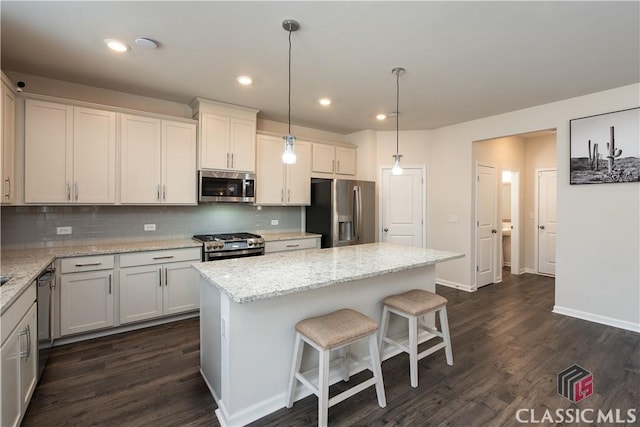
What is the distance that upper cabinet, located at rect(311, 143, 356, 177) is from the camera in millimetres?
4758

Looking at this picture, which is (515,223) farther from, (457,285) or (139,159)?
(139,159)

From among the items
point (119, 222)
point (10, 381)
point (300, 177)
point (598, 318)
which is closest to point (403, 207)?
point (300, 177)

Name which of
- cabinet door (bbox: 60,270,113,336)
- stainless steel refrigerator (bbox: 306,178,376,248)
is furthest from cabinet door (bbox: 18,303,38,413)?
stainless steel refrigerator (bbox: 306,178,376,248)

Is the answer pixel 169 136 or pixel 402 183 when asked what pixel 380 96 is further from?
pixel 169 136

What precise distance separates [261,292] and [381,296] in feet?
4.30

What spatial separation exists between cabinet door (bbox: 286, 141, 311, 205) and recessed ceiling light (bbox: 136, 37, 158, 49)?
7.60ft

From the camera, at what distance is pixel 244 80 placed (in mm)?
3084

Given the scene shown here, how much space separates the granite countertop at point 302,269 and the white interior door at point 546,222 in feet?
13.6

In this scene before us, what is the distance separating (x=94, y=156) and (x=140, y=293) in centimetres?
149

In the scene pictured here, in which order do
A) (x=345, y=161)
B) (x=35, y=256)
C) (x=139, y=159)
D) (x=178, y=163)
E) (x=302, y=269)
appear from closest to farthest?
(x=302, y=269) → (x=35, y=256) → (x=139, y=159) → (x=178, y=163) → (x=345, y=161)

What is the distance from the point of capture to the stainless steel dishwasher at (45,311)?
2.30 metres

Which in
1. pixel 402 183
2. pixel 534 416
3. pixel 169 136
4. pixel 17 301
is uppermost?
pixel 169 136

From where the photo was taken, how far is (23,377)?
181 centimetres

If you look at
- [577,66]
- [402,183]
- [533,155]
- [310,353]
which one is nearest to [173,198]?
[310,353]
